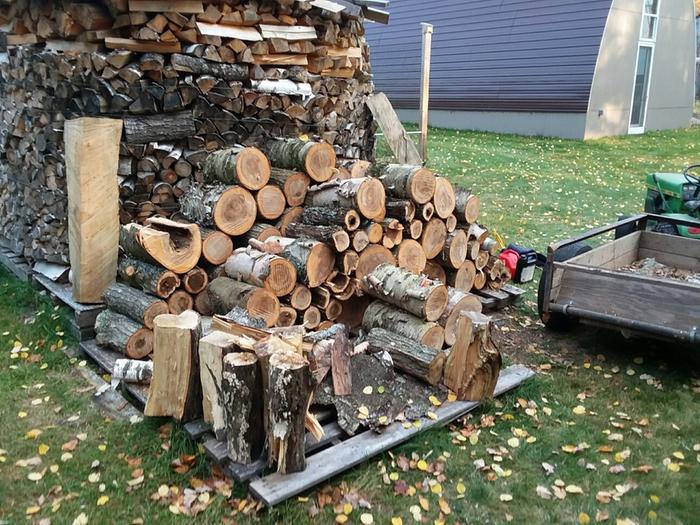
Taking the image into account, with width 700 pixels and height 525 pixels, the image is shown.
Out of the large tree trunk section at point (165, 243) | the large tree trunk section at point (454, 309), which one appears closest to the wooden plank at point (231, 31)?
the large tree trunk section at point (165, 243)

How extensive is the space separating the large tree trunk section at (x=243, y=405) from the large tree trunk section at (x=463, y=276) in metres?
2.79

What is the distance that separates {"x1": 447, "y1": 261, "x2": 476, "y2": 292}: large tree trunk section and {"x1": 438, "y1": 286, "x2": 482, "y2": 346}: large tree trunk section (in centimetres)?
63

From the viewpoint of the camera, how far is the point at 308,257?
473 centimetres

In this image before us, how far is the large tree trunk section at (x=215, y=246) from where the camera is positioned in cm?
490

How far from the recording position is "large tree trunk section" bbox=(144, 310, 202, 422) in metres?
3.69

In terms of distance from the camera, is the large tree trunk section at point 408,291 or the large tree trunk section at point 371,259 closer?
the large tree trunk section at point 408,291

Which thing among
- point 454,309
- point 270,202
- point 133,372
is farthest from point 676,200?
point 133,372

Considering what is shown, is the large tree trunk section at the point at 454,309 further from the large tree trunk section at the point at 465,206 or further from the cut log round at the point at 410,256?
the large tree trunk section at the point at 465,206

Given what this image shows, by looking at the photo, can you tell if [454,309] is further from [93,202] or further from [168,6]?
[168,6]

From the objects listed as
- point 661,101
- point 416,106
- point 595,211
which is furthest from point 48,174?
point 661,101

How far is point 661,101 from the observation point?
18.3 metres

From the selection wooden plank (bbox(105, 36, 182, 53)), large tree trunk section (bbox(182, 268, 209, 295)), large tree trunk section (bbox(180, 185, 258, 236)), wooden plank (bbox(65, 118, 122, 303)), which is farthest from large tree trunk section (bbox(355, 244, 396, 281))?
wooden plank (bbox(105, 36, 182, 53))

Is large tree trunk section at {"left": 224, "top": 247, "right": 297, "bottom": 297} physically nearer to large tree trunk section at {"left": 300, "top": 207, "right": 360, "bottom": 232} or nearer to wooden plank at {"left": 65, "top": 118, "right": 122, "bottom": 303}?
large tree trunk section at {"left": 300, "top": 207, "right": 360, "bottom": 232}

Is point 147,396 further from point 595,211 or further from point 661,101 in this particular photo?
point 661,101
